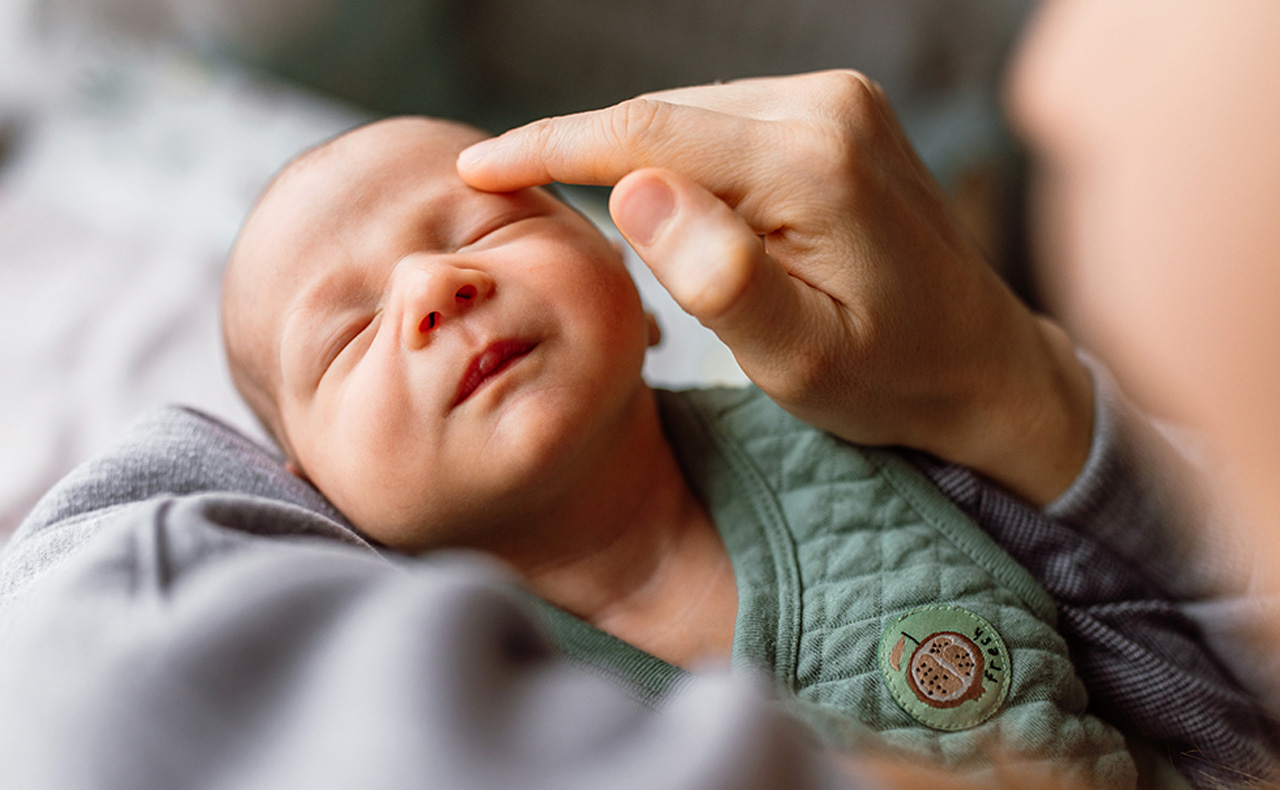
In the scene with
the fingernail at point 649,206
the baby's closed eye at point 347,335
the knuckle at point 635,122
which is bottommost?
the baby's closed eye at point 347,335

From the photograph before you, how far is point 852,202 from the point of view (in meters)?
0.69

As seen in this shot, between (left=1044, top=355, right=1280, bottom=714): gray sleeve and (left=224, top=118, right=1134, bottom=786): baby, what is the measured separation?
0.40 ft

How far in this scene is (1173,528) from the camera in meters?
0.88

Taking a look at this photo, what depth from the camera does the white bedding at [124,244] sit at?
123cm

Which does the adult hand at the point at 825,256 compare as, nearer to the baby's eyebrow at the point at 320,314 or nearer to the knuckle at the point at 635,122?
the knuckle at the point at 635,122

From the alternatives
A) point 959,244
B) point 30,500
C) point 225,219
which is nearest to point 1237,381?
point 959,244

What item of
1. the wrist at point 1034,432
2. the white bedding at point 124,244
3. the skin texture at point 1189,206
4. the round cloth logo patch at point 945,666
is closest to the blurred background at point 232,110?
the white bedding at point 124,244

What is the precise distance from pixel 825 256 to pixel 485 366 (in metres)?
0.29

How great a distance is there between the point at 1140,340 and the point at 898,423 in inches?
14.3

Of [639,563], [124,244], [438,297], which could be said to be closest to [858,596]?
[639,563]

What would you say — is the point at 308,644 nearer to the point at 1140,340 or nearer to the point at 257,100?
the point at 1140,340

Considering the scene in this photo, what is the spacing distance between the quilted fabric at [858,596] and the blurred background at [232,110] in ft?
1.32

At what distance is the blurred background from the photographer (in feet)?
4.24

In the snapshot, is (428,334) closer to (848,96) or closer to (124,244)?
(848,96)
